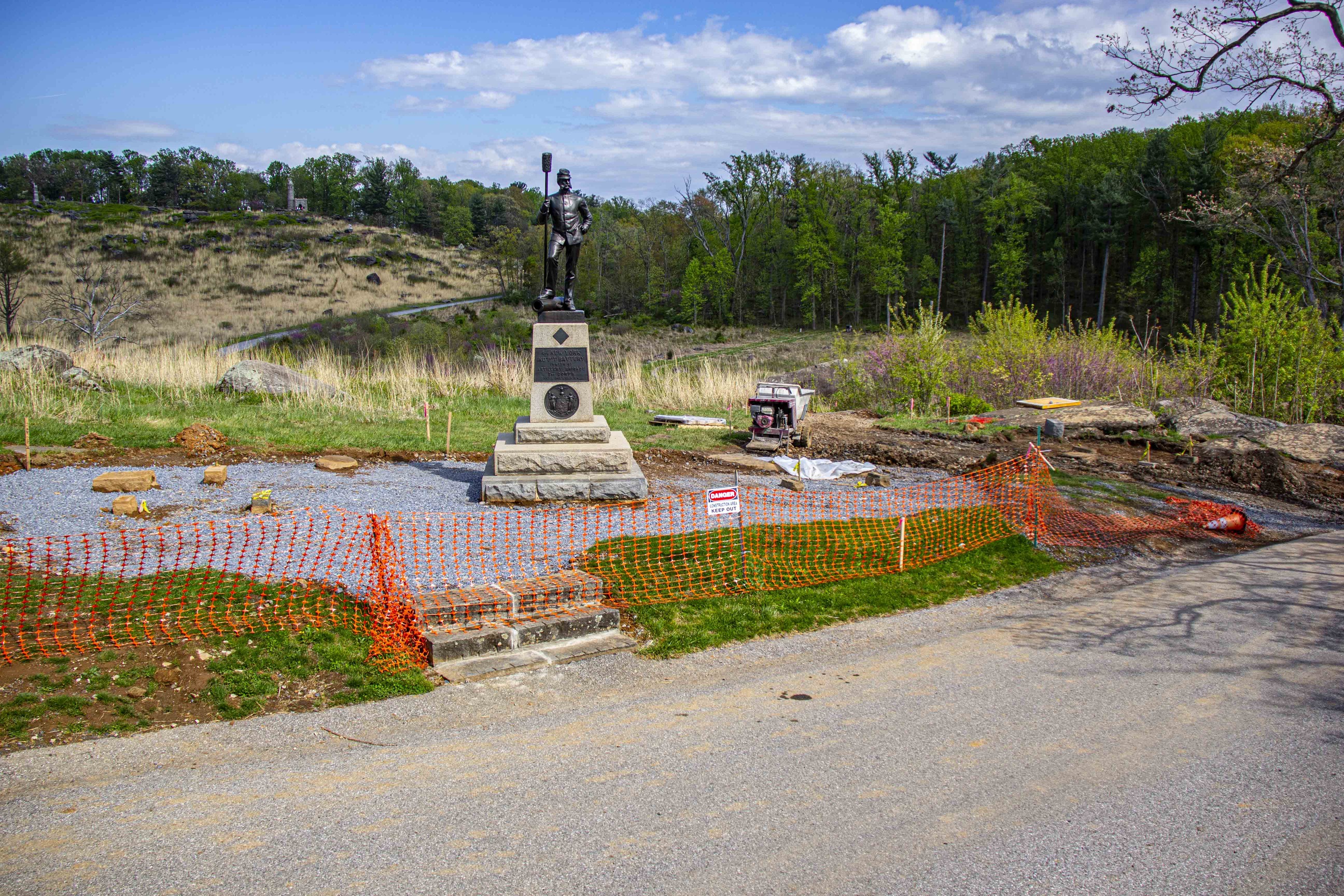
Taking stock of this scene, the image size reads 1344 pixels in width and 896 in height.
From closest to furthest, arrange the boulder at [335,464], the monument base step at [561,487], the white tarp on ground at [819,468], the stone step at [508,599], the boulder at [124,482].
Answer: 1. the stone step at [508,599]
2. the boulder at [124,482]
3. the monument base step at [561,487]
4. the boulder at [335,464]
5. the white tarp on ground at [819,468]

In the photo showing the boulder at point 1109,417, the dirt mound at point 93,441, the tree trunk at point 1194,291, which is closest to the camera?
the dirt mound at point 93,441

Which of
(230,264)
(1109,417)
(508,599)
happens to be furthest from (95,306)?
(1109,417)

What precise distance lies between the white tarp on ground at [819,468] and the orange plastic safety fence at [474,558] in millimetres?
1124

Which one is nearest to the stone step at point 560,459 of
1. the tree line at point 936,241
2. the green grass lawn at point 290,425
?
the green grass lawn at point 290,425

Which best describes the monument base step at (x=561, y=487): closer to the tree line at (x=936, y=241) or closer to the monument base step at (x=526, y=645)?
the monument base step at (x=526, y=645)

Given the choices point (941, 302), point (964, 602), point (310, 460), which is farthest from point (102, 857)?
point (941, 302)

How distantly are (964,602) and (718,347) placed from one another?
41714 millimetres

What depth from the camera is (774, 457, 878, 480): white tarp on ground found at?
12.8 metres

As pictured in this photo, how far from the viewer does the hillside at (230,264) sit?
1666 inches

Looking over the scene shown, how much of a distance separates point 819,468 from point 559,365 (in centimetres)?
463

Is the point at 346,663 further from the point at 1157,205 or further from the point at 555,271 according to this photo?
the point at 1157,205

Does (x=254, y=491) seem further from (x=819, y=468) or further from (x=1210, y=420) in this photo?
(x=1210, y=420)

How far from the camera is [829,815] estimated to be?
4.16 meters

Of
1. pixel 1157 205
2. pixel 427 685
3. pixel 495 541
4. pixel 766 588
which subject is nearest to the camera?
pixel 427 685
